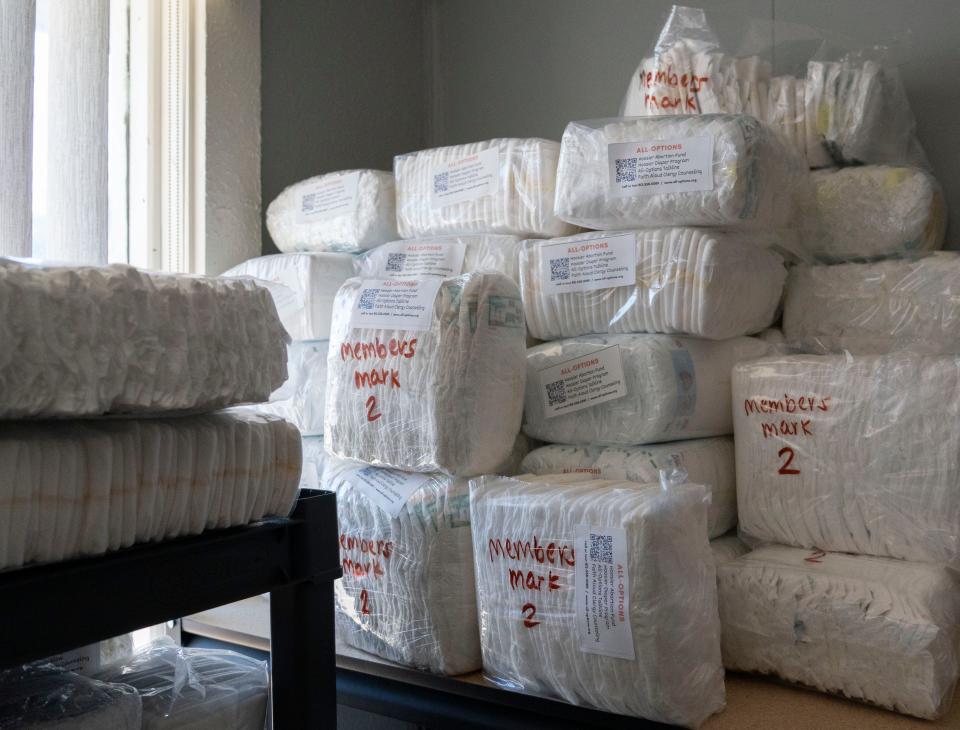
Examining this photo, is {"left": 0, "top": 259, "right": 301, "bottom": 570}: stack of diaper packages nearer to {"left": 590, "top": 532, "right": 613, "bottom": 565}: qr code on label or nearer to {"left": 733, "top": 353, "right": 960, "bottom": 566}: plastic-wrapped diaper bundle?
{"left": 590, "top": 532, "right": 613, "bottom": 565}: qr code on label

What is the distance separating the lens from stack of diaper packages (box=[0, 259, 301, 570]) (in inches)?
29.5

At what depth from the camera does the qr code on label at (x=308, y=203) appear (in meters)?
2.02

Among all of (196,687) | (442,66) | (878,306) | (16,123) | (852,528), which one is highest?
(442,66)

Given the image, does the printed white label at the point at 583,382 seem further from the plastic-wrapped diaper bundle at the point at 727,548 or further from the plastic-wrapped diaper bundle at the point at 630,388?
the plastic-wrapped diaper bundle at the point at 727,548

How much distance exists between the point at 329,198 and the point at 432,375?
714 mm

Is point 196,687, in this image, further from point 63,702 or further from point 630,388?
point 630,388

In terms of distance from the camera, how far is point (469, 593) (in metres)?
1.45

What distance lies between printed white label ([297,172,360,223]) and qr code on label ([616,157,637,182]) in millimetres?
624

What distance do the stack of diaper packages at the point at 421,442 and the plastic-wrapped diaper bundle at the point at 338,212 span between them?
41 cm

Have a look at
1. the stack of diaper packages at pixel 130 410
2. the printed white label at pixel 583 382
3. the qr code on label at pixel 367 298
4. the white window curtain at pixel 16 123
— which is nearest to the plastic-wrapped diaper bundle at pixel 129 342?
the stack of diaper packages at pixel 130 410

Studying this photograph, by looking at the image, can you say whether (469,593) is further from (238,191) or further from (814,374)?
(238,191)

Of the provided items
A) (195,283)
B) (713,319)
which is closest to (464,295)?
(713,319)

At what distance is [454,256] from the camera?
1.78m

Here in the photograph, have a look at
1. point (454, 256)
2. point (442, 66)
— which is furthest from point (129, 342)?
point (442, 66)
